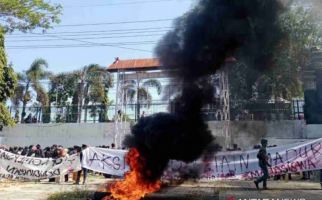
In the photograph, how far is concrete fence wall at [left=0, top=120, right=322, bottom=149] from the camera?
69.4 ft

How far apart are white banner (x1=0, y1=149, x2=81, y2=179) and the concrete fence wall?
4317 mm

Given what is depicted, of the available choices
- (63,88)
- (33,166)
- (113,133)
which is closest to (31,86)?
(63,88)

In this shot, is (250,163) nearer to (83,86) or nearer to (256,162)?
(256,162)

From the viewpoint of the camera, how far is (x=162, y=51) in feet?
39.0

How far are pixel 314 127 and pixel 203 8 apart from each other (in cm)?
1287

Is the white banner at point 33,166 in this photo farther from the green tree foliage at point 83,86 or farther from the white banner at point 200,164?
the green tree foliage at point 83,86

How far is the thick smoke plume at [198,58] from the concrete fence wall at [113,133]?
7.05 meters

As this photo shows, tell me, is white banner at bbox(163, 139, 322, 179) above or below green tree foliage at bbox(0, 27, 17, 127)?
below

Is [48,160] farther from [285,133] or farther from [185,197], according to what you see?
[285,133]

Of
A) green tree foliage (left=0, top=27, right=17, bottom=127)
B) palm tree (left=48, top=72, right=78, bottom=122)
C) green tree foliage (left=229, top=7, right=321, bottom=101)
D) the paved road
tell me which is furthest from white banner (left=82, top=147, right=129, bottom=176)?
palm tree (left=48, top=72, right=78, bottom=122)

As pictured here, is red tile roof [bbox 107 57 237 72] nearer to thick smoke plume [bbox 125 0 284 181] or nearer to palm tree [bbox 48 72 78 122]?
thick smoke plume [bbox 125 0 284 181]

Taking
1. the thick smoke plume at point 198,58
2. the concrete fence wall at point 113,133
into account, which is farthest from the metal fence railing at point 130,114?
the thick smoke plume at point 198,58

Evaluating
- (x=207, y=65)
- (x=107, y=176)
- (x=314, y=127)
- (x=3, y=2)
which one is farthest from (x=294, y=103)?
(x=3, y=2)

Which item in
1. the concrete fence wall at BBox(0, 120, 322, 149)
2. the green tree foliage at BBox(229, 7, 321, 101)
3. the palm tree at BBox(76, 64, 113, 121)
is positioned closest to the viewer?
the concrete fence wall at BBox(0, 120, 322, 149)
